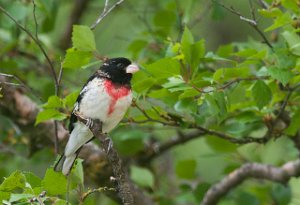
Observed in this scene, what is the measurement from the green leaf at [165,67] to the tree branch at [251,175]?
1.32 meters

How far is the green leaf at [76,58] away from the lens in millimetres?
3717

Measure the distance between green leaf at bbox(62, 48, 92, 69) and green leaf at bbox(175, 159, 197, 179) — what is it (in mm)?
1658

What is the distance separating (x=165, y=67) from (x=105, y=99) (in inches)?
18.0

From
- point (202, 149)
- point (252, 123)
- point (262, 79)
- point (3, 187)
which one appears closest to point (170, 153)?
point (202, 149)

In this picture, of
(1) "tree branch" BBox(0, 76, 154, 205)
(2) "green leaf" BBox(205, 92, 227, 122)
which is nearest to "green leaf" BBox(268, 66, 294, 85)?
(2) "green leaf" BBox(205, 92, 227, 122)

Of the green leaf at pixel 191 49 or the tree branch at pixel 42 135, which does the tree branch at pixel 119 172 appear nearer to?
the green leaf at pixel 191 49

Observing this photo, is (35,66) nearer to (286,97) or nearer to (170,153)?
(170,153)

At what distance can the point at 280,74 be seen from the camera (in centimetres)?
352

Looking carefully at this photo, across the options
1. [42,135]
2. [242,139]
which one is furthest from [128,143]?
[242,139]

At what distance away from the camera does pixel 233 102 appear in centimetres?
413

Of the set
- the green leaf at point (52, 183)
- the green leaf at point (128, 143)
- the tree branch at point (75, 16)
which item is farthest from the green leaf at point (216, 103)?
the tree branch at point (75, 16)

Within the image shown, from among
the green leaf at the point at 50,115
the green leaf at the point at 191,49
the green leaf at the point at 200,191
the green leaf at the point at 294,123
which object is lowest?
the green leaf at the point at 200,191

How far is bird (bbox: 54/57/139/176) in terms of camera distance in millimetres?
3850

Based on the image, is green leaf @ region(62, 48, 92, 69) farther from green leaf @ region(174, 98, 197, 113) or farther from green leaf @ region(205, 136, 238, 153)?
green leaf @ region(205, 136, 238, 153)
